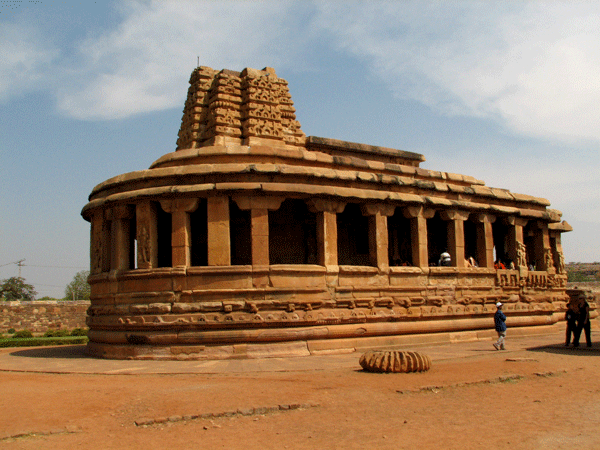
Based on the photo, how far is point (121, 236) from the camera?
1446cm

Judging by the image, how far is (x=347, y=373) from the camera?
10.1 metres

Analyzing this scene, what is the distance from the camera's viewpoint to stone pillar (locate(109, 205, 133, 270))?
14.3 meters

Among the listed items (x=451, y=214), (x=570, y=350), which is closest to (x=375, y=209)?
(x=451, y=214)

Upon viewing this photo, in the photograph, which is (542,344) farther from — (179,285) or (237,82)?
(237,82)

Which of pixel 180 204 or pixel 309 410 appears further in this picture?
pixel 180 204

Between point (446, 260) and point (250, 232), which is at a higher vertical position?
point (250, 232)

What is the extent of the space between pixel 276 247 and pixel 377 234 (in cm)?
292

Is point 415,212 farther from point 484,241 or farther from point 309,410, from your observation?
point 309,410

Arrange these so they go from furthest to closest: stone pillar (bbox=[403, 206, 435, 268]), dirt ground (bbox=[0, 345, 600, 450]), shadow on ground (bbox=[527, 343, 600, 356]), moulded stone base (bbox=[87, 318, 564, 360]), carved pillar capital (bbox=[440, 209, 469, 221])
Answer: carved pillar capital (bbox=[440, 209, 469, 221]) < stone pillar (bbox=[403, 206, 435, 268]) < shadow on ground (bbox=[527, 343, 600, 356]) < moulded stone base (bbox=[87, 318, 564, 360]) < dirt ground (bbox=[0, 345, 600, 450])

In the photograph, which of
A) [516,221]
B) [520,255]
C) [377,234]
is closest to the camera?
[377,234]

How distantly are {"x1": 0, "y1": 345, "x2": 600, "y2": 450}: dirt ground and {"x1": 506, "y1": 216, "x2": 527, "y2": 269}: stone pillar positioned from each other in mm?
8325

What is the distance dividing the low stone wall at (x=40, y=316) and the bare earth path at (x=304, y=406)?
89.7ft

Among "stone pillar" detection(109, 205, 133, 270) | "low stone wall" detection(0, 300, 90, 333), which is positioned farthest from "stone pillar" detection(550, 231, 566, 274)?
"low stone wall" detection(0, 300, 90, 333)

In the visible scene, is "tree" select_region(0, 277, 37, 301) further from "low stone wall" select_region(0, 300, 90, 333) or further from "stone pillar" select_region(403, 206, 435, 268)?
"stone pillar" select_region(403, 206, 435, 268)
